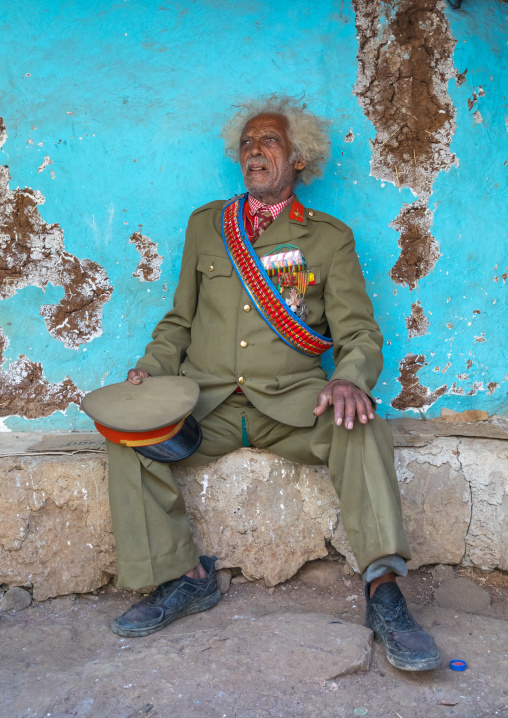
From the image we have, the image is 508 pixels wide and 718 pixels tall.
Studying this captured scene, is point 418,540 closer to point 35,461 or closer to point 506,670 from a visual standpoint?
point 506,670

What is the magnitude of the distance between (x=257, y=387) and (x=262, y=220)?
791mm

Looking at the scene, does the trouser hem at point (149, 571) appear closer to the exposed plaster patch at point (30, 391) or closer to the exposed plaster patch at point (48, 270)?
the exposed plaster patch at point (30, 391)

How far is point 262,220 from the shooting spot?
10.3 ft

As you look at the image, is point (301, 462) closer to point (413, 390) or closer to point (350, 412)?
point (350, 412)

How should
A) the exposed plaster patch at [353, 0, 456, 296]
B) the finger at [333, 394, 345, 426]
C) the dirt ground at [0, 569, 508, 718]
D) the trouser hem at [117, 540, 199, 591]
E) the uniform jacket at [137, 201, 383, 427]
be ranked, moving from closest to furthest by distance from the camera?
the dirt ground at [0, 569, 508, 718] → the finger at [333, 394, 345, 426] → the trouser hem at [117, 540, 199, 591] → the uniform jacket at [137, 201, 383, 427] → the exposed plaster patch at [353, 0, 456, 296]

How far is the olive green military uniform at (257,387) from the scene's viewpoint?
249 centimetres

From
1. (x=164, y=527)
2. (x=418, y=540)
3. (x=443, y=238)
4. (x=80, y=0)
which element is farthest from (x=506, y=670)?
(x=80, y=0)

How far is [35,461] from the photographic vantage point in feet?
9.71

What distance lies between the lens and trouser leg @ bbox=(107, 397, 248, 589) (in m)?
2.57

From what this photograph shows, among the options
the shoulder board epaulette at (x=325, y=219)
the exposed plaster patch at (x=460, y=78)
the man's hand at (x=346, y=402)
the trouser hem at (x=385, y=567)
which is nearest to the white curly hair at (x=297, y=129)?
the shoulder board epaulette at (x=325, y=219)

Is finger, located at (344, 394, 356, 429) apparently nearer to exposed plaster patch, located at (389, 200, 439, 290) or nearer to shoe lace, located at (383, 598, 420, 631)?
shoe lace, located at (383, 598, 420, 631)

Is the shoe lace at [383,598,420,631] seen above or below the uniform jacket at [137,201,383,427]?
below

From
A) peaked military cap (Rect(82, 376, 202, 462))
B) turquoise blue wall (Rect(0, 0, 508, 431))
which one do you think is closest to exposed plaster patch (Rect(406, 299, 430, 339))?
turquoise blue wall (Rect(0, 0, 508, 431))

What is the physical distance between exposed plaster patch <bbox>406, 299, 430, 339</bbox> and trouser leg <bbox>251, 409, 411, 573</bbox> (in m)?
0.97
